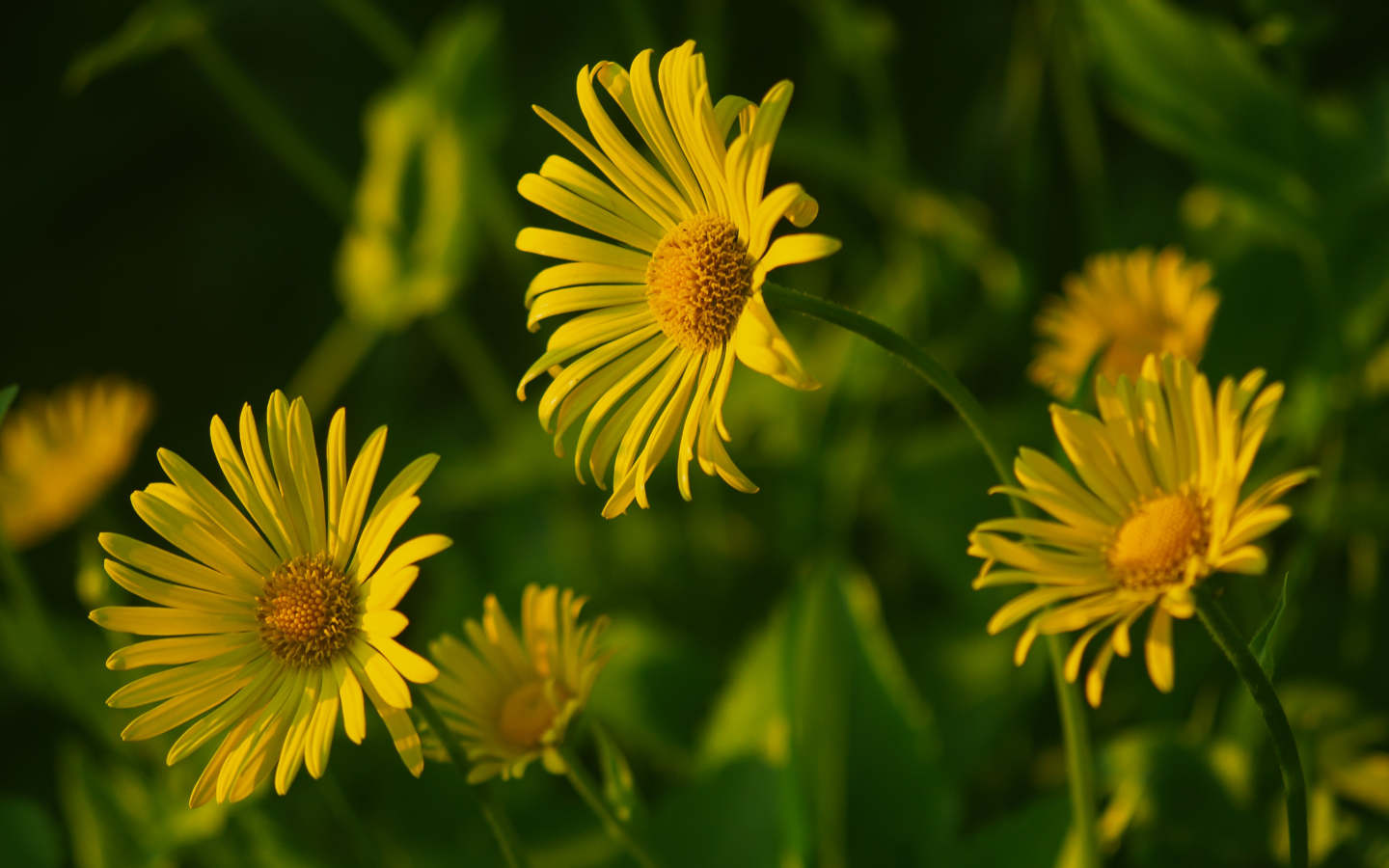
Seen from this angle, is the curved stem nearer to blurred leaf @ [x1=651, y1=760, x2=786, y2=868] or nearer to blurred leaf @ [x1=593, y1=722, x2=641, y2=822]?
blurred leaf @ [x1=593, y1=722, x2=641, y2=822]

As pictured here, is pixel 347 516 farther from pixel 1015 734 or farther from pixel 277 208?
pixel 277 208

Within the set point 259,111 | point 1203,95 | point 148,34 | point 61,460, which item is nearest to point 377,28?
point 259,111

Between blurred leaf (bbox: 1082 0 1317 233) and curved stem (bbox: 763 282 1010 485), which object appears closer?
curved stem (bbox: 763 282 1010 485)

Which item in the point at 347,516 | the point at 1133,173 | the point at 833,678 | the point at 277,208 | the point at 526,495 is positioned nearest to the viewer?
the point at 347,516

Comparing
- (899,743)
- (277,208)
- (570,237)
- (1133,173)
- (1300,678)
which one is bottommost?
(1300,678)

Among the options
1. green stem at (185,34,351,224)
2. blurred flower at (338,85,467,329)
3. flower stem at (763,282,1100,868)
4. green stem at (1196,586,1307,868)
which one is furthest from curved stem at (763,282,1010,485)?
green stem at (185,34,351,224)

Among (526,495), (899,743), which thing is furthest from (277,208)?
(899,743)
